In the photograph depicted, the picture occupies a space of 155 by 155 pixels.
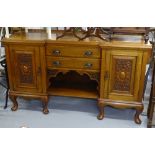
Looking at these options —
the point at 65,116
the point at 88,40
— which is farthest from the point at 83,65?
the point at 65,116

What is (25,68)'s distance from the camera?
7.30 feet

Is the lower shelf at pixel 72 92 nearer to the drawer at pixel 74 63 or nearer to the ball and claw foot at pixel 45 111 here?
the ball and claw foot at pixel 45 111

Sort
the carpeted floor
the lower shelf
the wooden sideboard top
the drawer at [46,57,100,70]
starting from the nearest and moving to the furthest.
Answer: the wooden sideboard top
the drawer at [46,57,100,70]
the carpeted floor
the lower shelf

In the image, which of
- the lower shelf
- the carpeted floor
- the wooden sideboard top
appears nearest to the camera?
the wooden sideboard top

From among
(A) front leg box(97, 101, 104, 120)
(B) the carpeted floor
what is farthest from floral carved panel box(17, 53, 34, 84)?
(A) front leg box(97, 101, 104, 120)

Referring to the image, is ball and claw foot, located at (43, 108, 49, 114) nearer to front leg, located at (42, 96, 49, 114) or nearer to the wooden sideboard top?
front leg, located at (42, 96, 49, 114)

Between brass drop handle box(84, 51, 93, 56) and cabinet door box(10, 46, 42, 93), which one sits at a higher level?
brass drop handle box(84, 51, 93, 56)

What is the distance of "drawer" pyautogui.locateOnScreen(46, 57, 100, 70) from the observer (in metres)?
2.08

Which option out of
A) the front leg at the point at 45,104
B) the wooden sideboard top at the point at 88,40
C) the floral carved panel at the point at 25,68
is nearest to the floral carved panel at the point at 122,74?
the wooden sideboard top at the point at 88,40

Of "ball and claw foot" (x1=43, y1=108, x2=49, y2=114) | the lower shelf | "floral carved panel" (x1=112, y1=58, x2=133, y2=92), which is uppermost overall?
"floral carved panel" (x1=112, y1=58, x2=133, y2=92)

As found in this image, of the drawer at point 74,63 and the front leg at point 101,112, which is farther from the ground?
the drawer at point 74,63

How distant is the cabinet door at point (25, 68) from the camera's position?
2143mm
